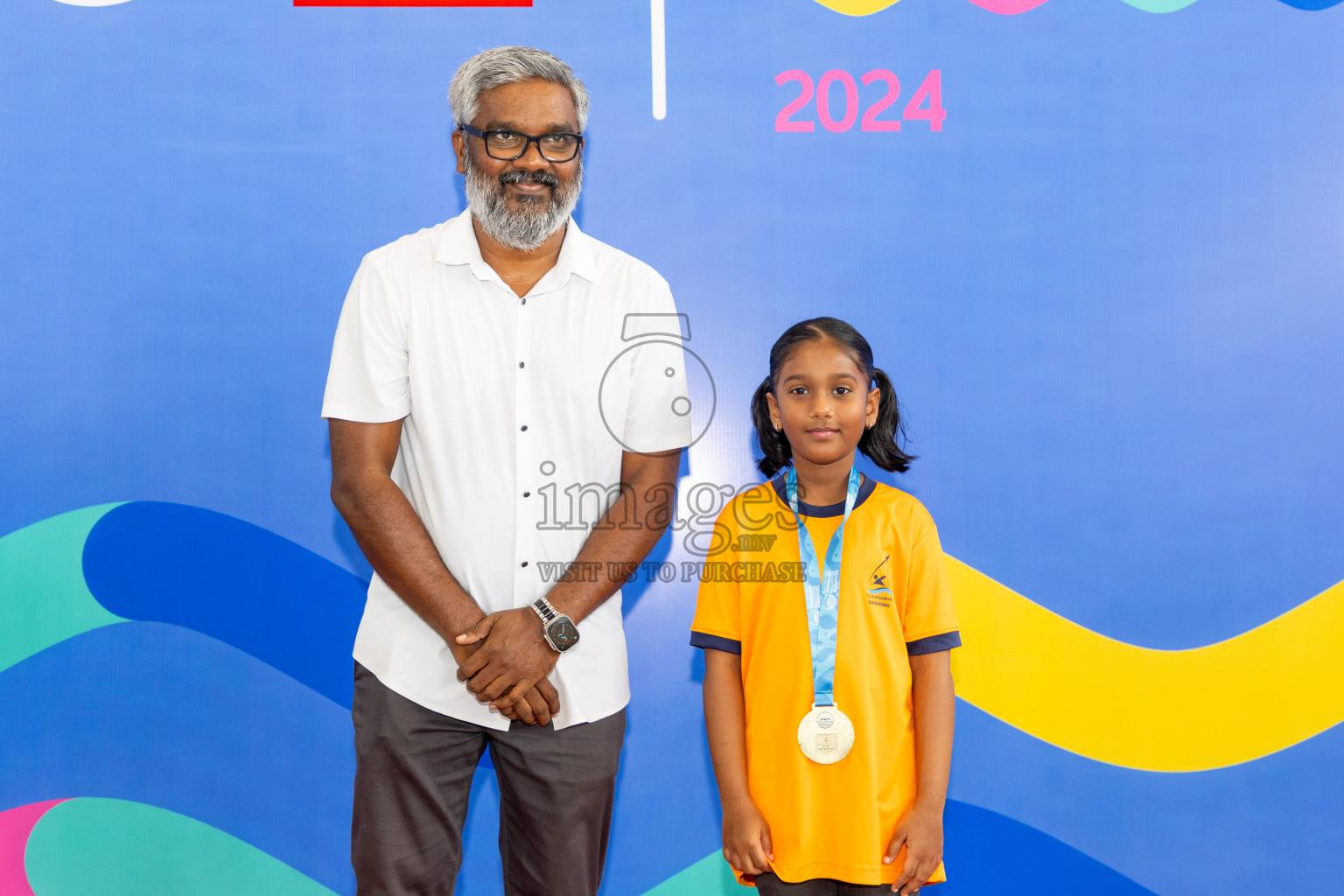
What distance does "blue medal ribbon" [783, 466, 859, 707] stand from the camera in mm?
1596

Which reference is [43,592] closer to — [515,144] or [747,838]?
[515,144]

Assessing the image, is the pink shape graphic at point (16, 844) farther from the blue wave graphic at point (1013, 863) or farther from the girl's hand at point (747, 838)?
the blue wave graphic at point (1013, 863)

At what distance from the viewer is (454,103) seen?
5.75 ft

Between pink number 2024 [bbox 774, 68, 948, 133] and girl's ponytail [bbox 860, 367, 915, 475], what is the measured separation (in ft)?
2.60

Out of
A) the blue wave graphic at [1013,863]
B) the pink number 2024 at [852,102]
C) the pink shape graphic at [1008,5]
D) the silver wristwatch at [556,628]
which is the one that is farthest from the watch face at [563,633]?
the pink shape graphic at [1008,5]

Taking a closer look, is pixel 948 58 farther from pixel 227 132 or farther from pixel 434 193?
pixel 227 132

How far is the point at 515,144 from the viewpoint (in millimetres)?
1680

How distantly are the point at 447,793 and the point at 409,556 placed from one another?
45 cm

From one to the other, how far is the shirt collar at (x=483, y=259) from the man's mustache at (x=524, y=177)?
123mm

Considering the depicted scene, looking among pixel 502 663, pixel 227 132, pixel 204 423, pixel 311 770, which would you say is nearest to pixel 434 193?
pixel 227 132

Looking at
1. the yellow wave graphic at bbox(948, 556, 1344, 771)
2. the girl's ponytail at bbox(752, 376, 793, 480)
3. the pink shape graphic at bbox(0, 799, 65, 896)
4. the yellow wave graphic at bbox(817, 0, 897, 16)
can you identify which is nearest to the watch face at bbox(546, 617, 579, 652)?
the girl's ponytail at bbox(752, 376, 793, 480)

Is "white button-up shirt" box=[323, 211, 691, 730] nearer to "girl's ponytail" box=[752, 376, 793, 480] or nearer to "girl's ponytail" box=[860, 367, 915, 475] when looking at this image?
"girl's ponytail" box=[752, 376, 793, 480]

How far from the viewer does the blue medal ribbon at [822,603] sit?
1.60 metres

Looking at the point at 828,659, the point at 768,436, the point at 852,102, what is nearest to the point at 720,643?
the point at 828,659
